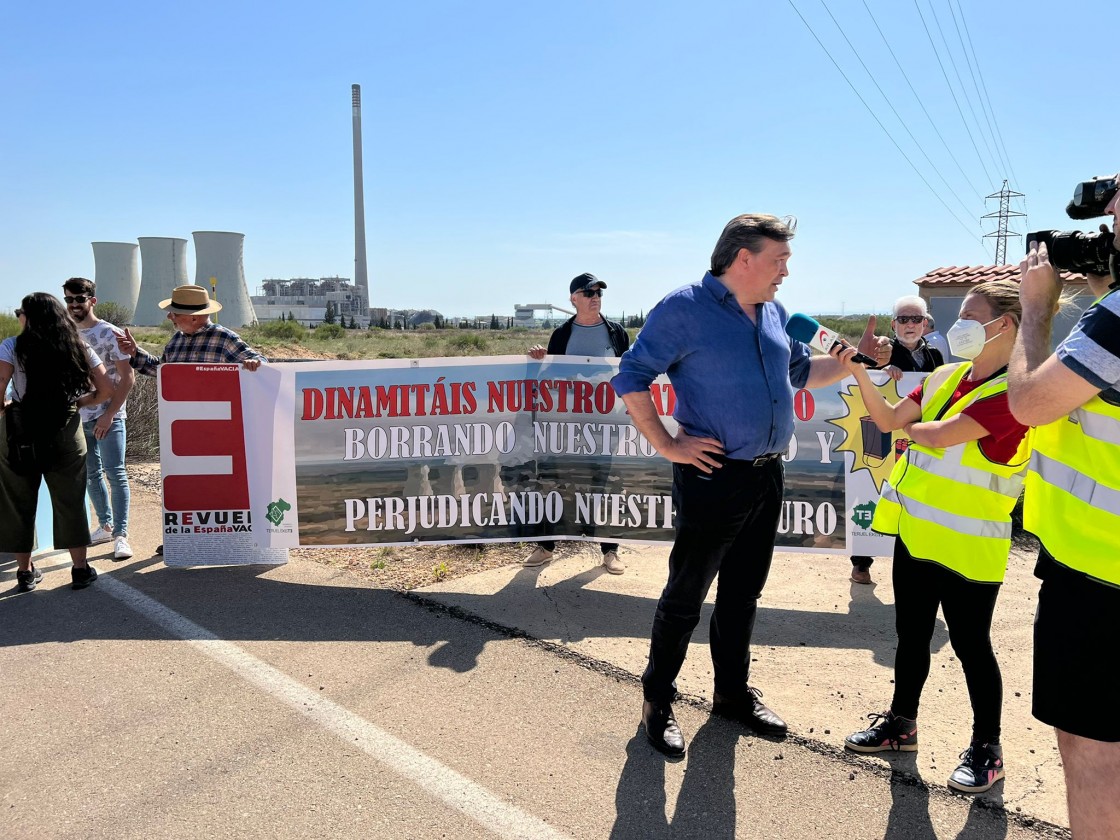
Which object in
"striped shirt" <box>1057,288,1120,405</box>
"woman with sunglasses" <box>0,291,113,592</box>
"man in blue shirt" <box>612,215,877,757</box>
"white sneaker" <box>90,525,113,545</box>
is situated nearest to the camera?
"striped shirt" <box>1057,288,1120,405</box>

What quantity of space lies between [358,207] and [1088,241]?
9550cm

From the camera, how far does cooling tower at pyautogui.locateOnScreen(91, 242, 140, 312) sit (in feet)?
216

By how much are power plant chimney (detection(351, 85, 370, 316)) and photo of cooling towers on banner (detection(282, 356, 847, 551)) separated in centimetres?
8852

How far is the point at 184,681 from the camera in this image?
372cm

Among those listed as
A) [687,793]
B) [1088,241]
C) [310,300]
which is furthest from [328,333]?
[1088,241]

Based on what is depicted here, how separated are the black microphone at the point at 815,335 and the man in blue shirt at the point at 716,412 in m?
0.12

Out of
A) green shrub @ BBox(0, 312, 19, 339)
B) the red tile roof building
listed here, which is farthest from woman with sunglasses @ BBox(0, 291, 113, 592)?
green shrub @ BBox(0, 312, 19, 339)

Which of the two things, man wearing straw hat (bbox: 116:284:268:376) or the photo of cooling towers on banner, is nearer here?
the photo of cooling towers on banner

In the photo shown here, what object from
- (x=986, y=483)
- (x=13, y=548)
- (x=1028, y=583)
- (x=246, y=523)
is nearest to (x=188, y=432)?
(x=246, y=523)

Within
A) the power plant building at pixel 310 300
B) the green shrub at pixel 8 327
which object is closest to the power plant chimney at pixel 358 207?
the power plant building at pixel 310 300

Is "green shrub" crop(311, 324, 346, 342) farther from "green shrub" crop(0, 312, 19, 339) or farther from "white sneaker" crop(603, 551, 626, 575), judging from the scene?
"white sneaker" crop(603, 551, 626, 575)

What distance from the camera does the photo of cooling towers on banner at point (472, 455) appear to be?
5.40 meters

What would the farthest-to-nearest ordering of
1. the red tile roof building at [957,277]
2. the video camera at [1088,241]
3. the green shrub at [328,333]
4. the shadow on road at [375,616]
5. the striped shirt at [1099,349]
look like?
the green shrub at [328,333]
the red tile roof building at [957,277]
the shadow on road at [375,616]
the video camera at [1088,241]
the striped shirt at [1099,349]

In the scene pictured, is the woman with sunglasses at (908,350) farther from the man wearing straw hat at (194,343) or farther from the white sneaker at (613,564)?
the man wearing straw hat at (194,343)
